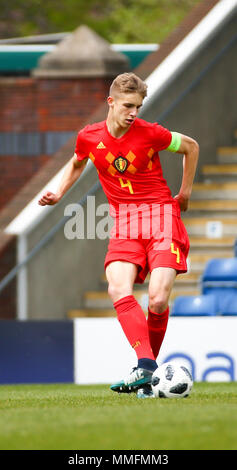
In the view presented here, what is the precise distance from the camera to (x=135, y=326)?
24.4 ft

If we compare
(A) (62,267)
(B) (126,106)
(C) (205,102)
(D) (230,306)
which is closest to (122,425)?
(B) (126,106)

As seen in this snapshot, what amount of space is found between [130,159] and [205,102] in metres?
8.47

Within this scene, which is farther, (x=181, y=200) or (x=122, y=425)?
(x=181, y=200)

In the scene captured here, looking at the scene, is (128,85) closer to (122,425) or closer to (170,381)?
(170,381)

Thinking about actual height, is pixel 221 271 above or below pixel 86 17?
below

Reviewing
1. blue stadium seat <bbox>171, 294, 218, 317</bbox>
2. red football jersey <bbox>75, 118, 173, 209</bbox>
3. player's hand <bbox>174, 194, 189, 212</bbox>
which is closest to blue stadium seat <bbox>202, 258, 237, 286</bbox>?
blue stadium seat <bbox>171, 294, 218, 317</bbox>

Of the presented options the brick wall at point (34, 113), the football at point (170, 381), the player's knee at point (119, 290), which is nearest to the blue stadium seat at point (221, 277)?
the brick wall at point (34, 113)

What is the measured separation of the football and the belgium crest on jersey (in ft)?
4.03

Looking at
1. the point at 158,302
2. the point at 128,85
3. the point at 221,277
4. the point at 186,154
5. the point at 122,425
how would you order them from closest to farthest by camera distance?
1. the point at 122,425
2. the point at 128,85
3. the point at 158,302
4. the point at 186,154
5. the point at 221,277

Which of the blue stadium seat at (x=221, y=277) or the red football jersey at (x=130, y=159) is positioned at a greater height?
the blue stadium seat at (x=221, y=277)

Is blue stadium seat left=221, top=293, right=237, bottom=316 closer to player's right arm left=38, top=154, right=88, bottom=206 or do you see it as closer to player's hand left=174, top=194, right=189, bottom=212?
player's hand left=174, top=194, right=189, bottom=212

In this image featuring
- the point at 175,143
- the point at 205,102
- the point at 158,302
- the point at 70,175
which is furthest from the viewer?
the point at 205,102

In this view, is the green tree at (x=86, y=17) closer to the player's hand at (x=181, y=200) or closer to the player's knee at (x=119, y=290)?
the player's hand at (x=181, y=200)

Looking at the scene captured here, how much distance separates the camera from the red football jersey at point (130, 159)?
24.9 feet
